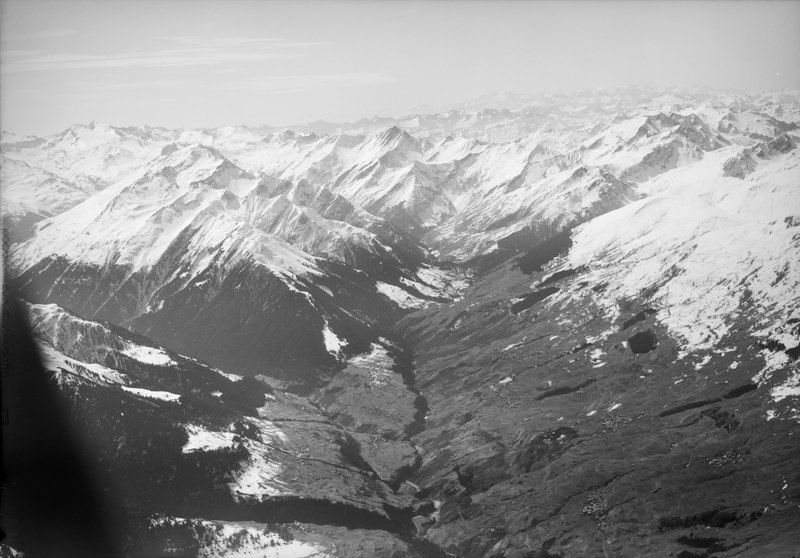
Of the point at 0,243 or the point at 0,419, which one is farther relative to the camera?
the point at 0,243

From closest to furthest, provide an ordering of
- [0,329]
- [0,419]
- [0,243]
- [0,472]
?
1. [0,472]
2. [0,419]
3. [0,243]
4. [0,329]

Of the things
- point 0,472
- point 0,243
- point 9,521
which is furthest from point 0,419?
point 9,521

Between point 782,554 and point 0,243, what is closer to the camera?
Answer: point 0,243

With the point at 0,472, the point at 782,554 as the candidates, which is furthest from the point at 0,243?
the point at 782,554

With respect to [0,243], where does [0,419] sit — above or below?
below

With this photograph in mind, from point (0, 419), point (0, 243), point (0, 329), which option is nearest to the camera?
point (0, 419)

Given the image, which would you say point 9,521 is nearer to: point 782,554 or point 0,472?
point 0,472

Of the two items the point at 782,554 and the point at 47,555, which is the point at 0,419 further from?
the point at 782,554

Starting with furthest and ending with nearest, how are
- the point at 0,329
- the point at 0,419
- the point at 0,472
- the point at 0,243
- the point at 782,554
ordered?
the point at 782,554 < the point at 0,329 < the point at 0,243 < the point at 0,419 < the point at 0,472

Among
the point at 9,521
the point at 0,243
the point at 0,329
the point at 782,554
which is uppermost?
the point at 0,243
